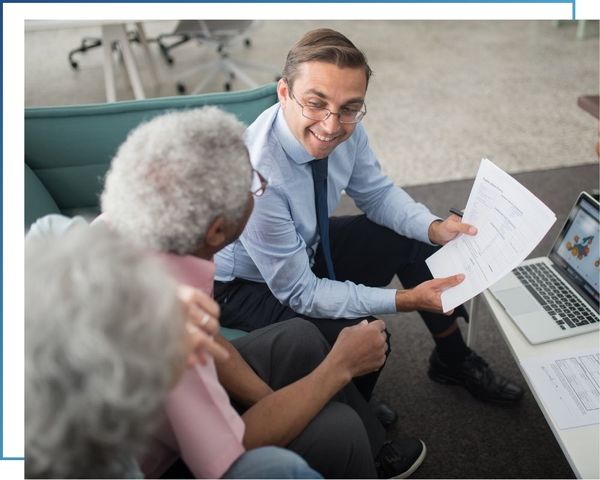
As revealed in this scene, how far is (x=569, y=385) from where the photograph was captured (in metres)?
1.13

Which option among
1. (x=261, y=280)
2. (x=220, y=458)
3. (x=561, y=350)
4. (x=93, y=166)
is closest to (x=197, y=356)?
(x=220, y=458)

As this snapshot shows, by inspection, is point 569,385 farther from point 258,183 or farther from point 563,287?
point 258,183

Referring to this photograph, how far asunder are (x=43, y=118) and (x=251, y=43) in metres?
3.20

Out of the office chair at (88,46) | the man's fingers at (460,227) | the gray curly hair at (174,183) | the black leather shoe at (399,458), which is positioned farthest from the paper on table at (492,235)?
the office chair at (88,46)

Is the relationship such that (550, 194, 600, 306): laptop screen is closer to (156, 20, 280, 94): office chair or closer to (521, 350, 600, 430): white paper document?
(521, 350, 600, 430): white paper document

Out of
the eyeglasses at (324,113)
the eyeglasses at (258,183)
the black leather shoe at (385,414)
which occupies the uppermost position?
the eyeglasses at (324,113)

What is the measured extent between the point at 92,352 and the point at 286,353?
0.62 metres

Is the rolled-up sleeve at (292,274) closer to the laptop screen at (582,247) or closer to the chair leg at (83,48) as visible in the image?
the laptop screen at (582,247)

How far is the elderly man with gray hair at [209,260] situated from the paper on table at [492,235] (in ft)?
1.11

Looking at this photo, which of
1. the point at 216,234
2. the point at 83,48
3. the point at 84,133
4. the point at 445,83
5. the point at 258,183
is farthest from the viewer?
the point at 83,48

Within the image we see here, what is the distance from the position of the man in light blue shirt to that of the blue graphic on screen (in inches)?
11.6

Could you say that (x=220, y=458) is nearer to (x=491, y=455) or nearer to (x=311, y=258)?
(x=311, y=258)

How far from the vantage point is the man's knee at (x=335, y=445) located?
0.99 metres

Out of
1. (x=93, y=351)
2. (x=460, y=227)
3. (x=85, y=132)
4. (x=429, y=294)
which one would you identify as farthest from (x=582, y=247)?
(x=85, y=132)
